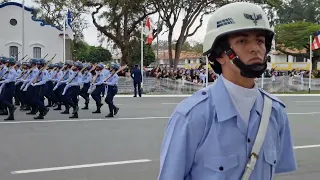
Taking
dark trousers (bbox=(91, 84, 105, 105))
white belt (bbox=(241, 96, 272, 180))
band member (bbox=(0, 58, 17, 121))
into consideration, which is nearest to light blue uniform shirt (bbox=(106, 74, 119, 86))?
dark trousers (bbox=(91, 84, 105, 105))

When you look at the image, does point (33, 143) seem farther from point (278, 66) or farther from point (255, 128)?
point (278, 66)

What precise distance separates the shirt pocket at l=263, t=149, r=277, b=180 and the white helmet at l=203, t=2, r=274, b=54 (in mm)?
581

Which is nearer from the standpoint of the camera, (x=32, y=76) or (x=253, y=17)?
(x=253, y=17)

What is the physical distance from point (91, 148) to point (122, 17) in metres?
29.5

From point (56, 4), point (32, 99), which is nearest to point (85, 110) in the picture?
point (32, 99)

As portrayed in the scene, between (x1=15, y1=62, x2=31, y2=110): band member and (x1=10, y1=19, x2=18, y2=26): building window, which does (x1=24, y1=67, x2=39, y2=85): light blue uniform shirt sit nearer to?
(x1=15, y1=62, x2=31, y2=110): band member

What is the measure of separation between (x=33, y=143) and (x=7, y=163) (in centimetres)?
188

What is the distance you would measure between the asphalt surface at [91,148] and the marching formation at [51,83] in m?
0.60

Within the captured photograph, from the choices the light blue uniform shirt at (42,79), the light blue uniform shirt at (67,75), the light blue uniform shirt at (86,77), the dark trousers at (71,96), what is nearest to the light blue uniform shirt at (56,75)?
the light blue uniform shirt at (67,75)

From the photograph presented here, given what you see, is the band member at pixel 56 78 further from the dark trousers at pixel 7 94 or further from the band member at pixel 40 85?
the dark trousers at pixel 7 94

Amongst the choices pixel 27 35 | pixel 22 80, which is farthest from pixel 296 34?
Result: pixel 22 80

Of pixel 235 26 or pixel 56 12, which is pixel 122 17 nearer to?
pixel 56 12

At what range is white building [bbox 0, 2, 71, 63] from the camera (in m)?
37.4

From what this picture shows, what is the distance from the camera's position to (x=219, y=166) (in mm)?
1983
